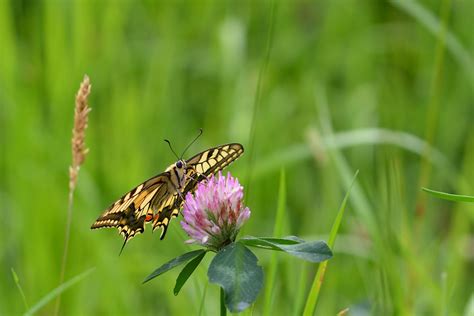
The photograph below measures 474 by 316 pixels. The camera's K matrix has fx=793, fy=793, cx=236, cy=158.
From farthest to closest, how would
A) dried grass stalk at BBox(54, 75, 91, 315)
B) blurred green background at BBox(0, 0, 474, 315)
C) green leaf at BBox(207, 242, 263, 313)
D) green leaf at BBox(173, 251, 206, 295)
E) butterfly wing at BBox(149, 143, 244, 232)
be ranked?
blurred green background at BBox(0, 0, 474, 315) → dried grass stalk at BBox(54, 75, 91, 315) → butterfly wing at BBox(149, 143, 244, 232) → green leaf at BBox(173, 251, 206, 295) → green leaf at BBox(207, 242, 263, 313)

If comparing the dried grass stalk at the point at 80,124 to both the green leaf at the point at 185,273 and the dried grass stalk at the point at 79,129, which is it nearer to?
the dried grass stalk at the point at 79,129

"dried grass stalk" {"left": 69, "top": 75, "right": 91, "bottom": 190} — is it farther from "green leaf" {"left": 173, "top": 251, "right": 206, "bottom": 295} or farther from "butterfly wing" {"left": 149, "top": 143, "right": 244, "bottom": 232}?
"green leaf" {"left": 173, "top": 251, "right": 206, "bottom": 295}

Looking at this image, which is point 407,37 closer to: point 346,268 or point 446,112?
point 446,112

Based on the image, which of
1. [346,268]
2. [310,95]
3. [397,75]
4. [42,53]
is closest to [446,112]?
[397,75]

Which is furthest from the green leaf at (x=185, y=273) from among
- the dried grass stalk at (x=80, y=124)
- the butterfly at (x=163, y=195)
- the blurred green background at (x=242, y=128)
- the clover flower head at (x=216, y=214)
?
the blurred green background at (x=242, y=128)

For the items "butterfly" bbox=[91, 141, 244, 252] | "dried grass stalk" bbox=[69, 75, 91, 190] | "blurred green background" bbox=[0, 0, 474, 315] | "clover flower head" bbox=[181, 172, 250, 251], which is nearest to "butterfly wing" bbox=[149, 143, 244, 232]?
"butterfly" bbox=[91, 141, 244, 252]

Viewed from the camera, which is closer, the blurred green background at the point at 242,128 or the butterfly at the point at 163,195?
the butterfly at the point at 163,195

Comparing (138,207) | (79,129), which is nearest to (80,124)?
(79,129)
